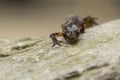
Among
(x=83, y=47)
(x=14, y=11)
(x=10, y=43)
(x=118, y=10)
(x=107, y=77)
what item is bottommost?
(x=107, y=77)

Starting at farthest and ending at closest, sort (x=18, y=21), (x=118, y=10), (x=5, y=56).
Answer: (x=118, y=10), (x=18, y=21), (x=5, y=56)

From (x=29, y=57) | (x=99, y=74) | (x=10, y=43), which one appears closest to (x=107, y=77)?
(x=99, y=74)

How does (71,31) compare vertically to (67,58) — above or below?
above

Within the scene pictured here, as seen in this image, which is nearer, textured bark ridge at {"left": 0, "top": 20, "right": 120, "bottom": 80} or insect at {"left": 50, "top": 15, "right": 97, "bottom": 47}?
textured bark ridge at {"left": 0, "top": 20, "right": 120, "bottom": 80}

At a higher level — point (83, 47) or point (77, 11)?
point (77, 11)

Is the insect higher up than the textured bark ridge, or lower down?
higher up

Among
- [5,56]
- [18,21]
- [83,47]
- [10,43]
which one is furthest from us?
[18,21]

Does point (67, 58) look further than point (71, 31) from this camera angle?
No

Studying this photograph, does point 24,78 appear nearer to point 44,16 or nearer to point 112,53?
point 112,53
